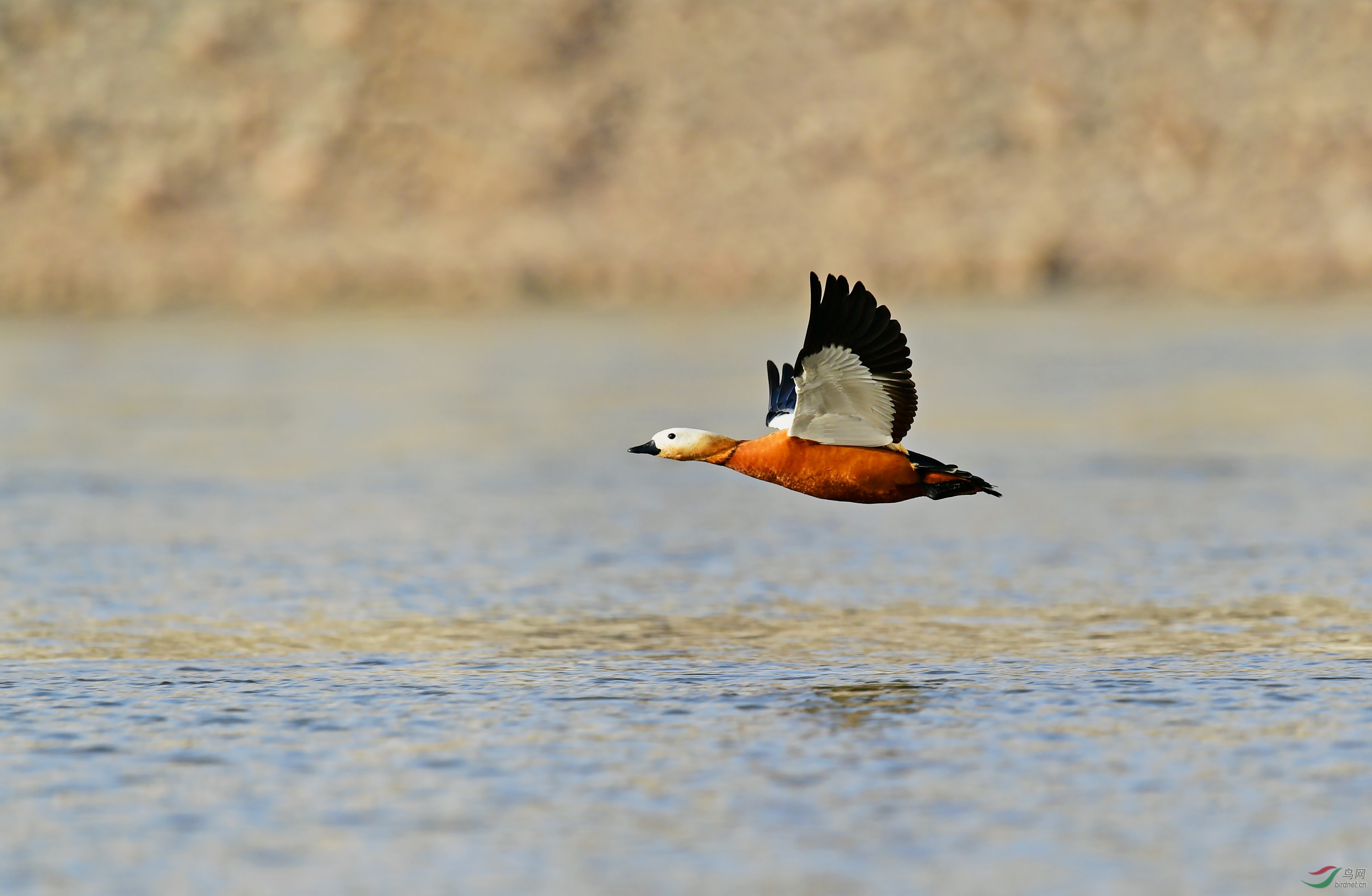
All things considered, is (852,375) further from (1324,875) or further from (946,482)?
(1324,875)

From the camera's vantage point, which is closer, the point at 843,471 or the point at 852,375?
the point at 852,375

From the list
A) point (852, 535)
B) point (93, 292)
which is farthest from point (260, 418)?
point (93, 292)

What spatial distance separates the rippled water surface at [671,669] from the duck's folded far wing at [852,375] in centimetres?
178

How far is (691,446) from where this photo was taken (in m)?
16.1

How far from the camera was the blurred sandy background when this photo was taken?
87625mm

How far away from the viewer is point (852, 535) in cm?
2636

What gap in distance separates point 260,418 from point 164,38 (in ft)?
181

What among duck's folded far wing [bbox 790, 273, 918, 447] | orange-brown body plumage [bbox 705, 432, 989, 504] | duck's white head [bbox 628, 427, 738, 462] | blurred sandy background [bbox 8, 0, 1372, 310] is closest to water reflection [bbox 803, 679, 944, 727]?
orange-brown body plumage [bbox 705, 432, 989, 504]

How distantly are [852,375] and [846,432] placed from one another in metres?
0.49

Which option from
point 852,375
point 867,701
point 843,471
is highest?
point 852,375

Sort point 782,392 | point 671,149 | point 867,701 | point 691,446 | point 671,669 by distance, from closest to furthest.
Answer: point 867,701
point 691,446
point 671,669
point 782,392
point 671,149

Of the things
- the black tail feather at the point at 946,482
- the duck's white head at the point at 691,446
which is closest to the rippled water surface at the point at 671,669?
the black tail feather at the point at 946,482

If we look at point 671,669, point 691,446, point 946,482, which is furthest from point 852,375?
point 671,669

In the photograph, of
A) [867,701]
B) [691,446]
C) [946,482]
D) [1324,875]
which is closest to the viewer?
[1324,875]
